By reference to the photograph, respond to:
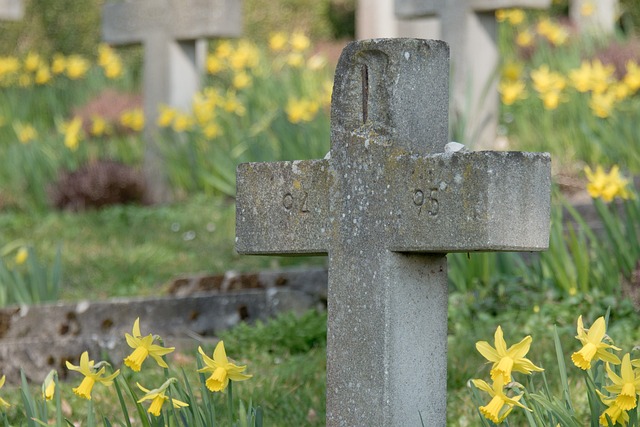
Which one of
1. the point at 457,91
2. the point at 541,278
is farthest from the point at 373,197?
the point at 457,91

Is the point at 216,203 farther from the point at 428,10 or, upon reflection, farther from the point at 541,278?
the point at 541,278

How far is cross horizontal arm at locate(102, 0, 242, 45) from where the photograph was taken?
8.27 metres

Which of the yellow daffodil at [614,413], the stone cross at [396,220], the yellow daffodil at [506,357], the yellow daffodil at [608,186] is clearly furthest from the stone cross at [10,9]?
the yellow daffodil at [614,413]

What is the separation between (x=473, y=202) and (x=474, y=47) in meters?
5.36

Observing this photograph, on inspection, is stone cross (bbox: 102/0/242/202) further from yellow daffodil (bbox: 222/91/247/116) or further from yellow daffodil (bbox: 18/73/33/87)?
yellow daffodil (bbox: 18/73/33/87)

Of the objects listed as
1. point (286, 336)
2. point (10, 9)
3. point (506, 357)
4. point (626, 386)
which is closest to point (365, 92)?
point (506, 357)

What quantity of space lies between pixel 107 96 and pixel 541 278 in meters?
7.58

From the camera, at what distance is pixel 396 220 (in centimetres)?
253

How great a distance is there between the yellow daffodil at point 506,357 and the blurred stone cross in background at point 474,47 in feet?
17.3

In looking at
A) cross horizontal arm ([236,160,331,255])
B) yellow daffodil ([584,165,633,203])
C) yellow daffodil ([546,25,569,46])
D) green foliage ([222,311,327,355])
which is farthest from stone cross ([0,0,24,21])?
cross horizontal arm ([236,160,331,255])

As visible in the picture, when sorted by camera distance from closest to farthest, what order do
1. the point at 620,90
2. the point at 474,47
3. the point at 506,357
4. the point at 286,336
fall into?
1. the point at 506,357
2. the point at 286,336
3. the point at 620,90
4. the point at 474,47

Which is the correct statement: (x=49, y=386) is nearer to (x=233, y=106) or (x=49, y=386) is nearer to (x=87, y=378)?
(x=87, y=378)

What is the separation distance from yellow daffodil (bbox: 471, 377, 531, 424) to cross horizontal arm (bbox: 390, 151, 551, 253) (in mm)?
315

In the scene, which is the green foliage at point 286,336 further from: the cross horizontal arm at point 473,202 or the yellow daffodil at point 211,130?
the yellow daffodil at point 211,130
